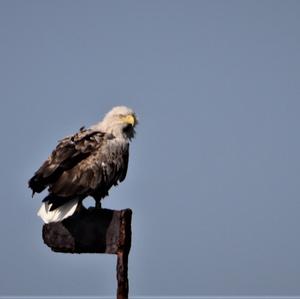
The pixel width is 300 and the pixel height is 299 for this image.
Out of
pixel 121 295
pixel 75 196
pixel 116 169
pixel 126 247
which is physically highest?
pixel 116 169

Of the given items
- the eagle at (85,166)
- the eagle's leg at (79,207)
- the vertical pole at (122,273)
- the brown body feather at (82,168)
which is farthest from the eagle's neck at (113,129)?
the vertical pole at (122,273)

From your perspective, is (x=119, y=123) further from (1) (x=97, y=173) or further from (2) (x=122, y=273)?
(2) (x=122, y=273)

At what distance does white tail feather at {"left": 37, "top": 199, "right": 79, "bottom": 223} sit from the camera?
19.4 feet

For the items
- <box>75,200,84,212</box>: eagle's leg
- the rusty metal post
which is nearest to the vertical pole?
the rusty metal post

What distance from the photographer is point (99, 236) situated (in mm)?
5289

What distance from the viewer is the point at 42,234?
5.64 meters

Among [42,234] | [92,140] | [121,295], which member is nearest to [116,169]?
[92,140]

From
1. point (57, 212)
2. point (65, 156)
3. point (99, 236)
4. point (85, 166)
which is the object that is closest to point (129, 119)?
point (85, 166)

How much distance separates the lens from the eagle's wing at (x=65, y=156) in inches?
272

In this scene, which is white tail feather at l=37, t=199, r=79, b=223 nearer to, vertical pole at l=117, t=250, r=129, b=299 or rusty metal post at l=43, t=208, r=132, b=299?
rusty metal post at l=43, t=208, r=132, b=299

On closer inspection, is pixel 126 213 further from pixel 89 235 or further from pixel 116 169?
pixel 116 169

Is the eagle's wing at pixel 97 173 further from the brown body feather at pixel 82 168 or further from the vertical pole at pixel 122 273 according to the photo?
the vertical pole at pixel 122 273

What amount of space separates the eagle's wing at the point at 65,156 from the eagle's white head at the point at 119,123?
1.15 ft

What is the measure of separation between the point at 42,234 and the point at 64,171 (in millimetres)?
1694
